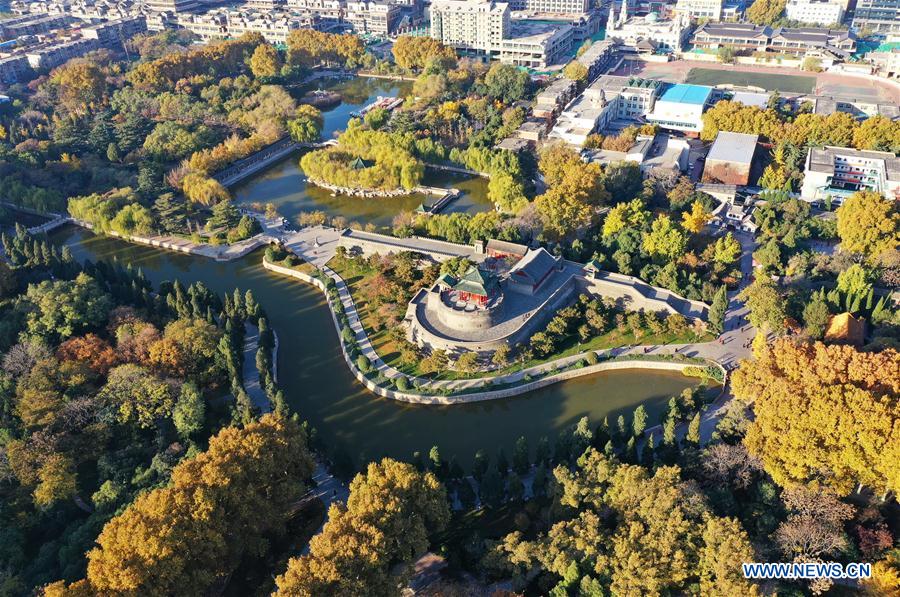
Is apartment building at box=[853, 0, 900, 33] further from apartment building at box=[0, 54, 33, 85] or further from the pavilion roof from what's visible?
apartment building at box=[0, 54, 33, 85]

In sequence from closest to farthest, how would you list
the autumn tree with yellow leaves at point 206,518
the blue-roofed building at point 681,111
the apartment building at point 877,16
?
the autumn tree with yellow leaves at point 206,518
the blue-roofed building at point 681,111
the apartment building at point 877,16

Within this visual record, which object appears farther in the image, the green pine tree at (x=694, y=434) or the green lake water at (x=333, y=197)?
the green lake water at (x=333, y=197)

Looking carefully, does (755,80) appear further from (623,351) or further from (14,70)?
(14,70)

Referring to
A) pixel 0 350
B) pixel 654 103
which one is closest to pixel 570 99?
pixel 654 103

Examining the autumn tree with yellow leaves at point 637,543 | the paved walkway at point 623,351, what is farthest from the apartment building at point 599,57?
the autumn tree with yellow leaves at point 637,543

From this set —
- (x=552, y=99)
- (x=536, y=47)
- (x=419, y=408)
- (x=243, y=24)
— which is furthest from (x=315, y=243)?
(x=243, y=24)

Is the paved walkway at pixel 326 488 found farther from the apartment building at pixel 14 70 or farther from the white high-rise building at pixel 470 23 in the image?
the apartment building at pixel 14 70
